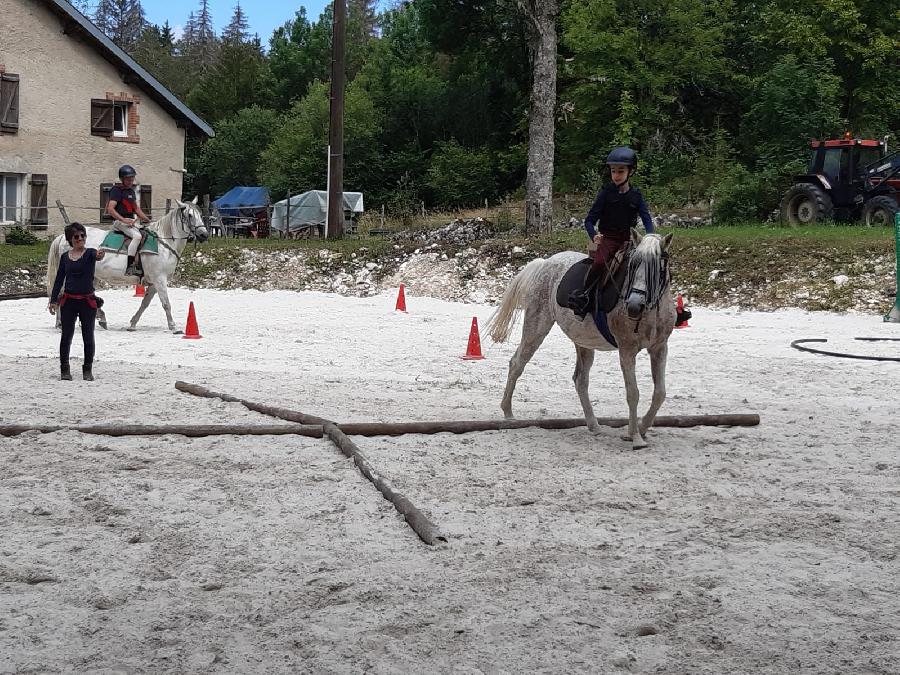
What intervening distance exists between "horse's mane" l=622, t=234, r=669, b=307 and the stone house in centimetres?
2943

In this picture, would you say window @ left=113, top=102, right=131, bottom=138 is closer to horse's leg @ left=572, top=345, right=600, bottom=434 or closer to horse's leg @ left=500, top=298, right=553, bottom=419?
horse's leg @ left=500, top=298, right=553, bottom=419

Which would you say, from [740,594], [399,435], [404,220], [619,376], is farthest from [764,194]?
[740,594]

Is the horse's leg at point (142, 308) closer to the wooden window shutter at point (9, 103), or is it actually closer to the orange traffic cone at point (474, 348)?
the orange traffic cone at point (474, 348)

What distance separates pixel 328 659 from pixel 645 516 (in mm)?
2888

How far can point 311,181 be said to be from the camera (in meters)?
56.7

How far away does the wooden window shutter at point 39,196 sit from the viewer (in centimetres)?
3531

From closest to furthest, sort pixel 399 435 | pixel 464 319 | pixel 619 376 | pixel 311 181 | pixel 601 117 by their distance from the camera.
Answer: pixel 399 435
pixel 619 376
pixel 464 319
pixel 601 117
pixel 311 181

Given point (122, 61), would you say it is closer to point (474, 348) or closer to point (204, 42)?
point (474, 348)

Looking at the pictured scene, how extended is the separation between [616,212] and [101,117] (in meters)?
32.3

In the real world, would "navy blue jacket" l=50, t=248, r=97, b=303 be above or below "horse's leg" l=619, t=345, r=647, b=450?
above

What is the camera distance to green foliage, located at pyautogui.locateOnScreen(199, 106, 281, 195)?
66.9 metres

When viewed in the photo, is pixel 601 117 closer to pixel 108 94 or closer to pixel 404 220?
pixel 404 220

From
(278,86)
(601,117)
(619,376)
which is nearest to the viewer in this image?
(619,376)

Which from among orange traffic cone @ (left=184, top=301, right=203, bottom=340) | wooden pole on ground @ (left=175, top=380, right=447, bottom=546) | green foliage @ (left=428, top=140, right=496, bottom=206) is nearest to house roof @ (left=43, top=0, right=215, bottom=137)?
green foliage @ (left=428, top=140, right=496, bottom=206)
